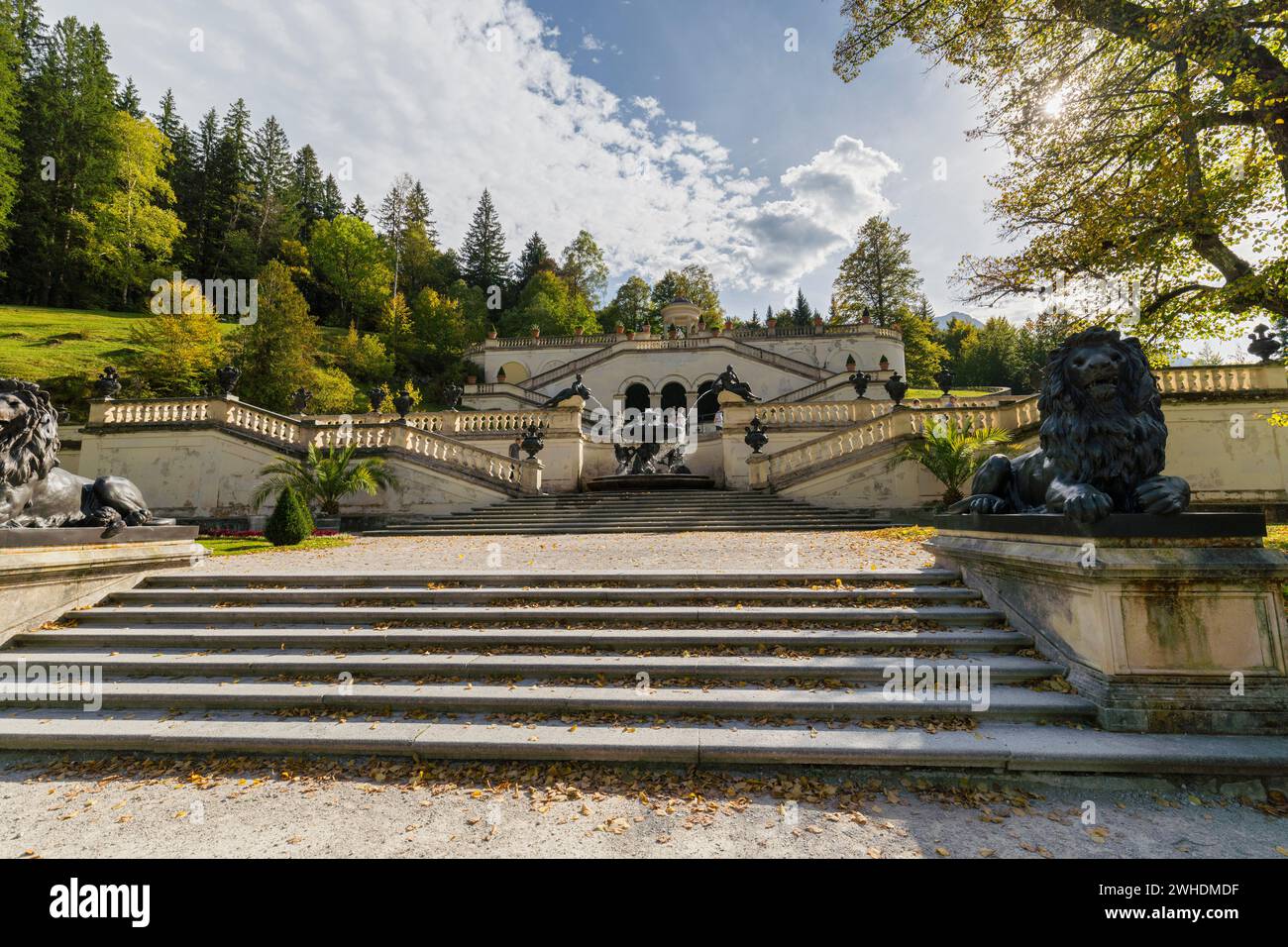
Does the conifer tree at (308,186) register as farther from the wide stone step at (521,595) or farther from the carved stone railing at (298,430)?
the wide stone step at (521,595)

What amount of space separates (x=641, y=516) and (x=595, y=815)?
11.3m

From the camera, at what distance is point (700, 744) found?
134 inches

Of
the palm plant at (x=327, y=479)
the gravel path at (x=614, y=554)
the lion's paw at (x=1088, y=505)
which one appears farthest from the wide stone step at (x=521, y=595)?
the palm plant at (x=327, y=479)

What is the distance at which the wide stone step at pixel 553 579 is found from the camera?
599 centimetres

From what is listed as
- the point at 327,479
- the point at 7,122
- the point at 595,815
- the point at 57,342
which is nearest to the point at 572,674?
the point at 595,815

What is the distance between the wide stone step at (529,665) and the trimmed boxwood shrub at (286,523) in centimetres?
566

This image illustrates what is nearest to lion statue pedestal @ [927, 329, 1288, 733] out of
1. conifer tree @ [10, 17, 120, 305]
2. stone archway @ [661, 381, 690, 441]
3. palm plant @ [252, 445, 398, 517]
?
palm plant @ [252, 445, 398, 517]

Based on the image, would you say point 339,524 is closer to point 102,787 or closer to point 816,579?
point 102,787

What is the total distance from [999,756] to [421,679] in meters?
4.41

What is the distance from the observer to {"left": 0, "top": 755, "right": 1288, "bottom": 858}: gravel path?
2658mm

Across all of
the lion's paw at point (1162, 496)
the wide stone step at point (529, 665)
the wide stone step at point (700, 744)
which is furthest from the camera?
the wide stone step at point (529, 665)

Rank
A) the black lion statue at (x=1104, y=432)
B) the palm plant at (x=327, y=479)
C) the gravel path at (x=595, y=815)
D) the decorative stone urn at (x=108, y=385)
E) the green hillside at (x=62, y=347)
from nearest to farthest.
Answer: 1. the gravel path at (x=595, y=815)
2. the black lion statue at (x=1104, y=432)
3. the palm plant at (x=327, y=479)
4. the decorative stone urn at (x=108, y=385)
5. the green hillside at (x=62, y=347)

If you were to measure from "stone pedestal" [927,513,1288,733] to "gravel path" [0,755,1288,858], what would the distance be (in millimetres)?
562
